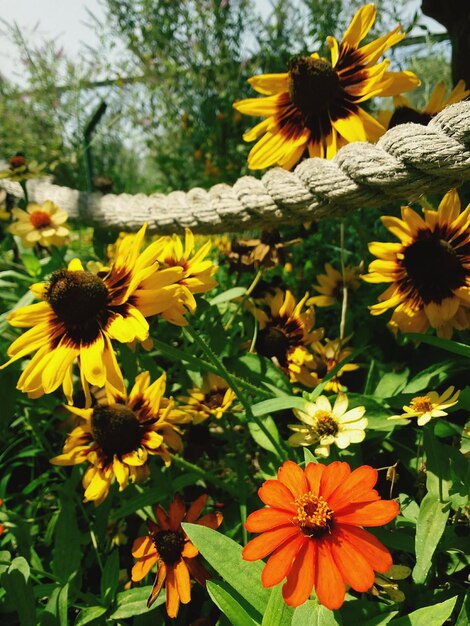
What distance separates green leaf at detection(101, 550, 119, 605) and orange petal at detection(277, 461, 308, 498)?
0.39 meters

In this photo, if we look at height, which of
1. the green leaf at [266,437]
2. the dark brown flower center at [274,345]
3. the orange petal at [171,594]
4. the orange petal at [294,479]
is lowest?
the orange petal at [171,594]

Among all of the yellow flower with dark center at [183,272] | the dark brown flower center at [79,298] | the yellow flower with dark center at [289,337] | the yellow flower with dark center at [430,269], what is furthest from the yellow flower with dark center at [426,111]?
the dark brown flower center at [79,298]

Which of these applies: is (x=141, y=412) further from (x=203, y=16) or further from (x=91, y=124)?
(x=203, y=16)

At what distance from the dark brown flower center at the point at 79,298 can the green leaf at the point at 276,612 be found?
413 millimetres

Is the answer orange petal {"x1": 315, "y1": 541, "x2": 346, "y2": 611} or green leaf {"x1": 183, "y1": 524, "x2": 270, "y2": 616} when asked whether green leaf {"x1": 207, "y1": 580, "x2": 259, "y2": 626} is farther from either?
orange petal {"x1": 315, "y1": 541, "x2": 346, "y2": 611}

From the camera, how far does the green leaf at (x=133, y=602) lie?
755 millimetres

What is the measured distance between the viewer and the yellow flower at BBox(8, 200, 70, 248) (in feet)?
4.84

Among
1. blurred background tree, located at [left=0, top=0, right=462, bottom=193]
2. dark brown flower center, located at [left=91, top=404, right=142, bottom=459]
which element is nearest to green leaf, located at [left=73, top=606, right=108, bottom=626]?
dark brown flower center, located at [left=91, top=404, right=142, bottom=459]

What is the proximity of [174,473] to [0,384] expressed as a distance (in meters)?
0.41

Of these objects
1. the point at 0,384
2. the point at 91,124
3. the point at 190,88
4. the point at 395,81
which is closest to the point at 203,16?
the point at 190,88

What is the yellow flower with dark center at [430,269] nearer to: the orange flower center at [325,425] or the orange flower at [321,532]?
the orange flower center at [325,425]

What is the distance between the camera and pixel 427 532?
0.63m

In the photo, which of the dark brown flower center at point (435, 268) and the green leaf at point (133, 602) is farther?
the dark brown flower center at point (435, 268)

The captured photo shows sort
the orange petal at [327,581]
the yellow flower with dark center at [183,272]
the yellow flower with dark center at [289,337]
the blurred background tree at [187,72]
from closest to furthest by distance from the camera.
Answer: the orange petal at [327,581], the yellow flower with dark center at [183,272], the yellow flower with dark center at [289,337], the blurred background tree at [187,72]
